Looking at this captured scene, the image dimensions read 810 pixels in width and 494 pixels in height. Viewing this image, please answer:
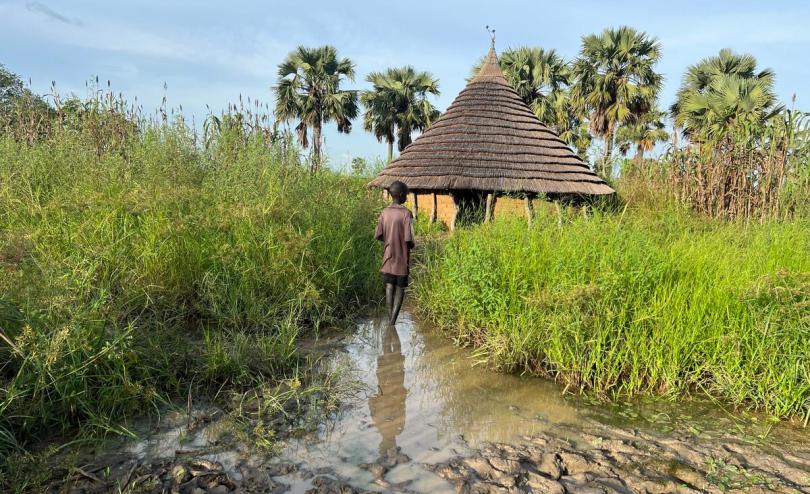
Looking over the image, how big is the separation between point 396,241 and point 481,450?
293 cm

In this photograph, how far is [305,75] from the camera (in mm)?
25172

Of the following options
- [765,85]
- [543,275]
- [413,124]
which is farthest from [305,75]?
[543,275]

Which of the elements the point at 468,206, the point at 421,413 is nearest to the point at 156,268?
the point at 421,413

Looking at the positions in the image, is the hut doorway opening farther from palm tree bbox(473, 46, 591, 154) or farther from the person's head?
palm tree bbox(473, 46, 591, 154)

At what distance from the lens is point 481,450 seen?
2.87m

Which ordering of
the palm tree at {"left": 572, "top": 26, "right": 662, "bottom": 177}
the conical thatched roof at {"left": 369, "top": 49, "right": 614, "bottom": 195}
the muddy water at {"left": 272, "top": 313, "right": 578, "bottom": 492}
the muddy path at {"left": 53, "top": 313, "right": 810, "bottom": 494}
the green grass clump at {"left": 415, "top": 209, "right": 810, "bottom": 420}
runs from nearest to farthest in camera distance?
the muddy path at {"left": 53, "top": 313, "right": 810, "bottom": 494} → the muddy water at {"left": 272, "top": 313, "right": 578, "bottom": 492} → the green grass clump at {"left": 415, "top": 209, "right": 810, "bottom": 420} → the conical thatched roof at {"left": 369, "top": 49, "right": 614, "bottom": 195} → the palm tree at {"left": 572, "top": 26, "right": 662, "bottom": 177}

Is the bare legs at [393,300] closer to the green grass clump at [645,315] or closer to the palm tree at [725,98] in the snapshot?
the green grass clump at [645,315]

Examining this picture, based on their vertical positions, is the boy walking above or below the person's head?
below

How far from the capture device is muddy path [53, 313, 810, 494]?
8.18 ft

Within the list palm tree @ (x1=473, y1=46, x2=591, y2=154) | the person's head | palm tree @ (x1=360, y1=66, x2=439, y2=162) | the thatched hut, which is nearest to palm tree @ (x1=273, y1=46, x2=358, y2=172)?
palm tree @ (x1=360, y1=66, x2=439, y2=162)

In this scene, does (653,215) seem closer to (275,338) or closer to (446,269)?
(446,269)

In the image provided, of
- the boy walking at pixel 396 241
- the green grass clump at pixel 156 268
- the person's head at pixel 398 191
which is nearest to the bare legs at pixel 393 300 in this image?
the boy walking at pixel 396 241

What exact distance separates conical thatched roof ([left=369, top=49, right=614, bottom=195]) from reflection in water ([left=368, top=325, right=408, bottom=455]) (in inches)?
Answer: 263

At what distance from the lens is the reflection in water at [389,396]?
3090 mm
